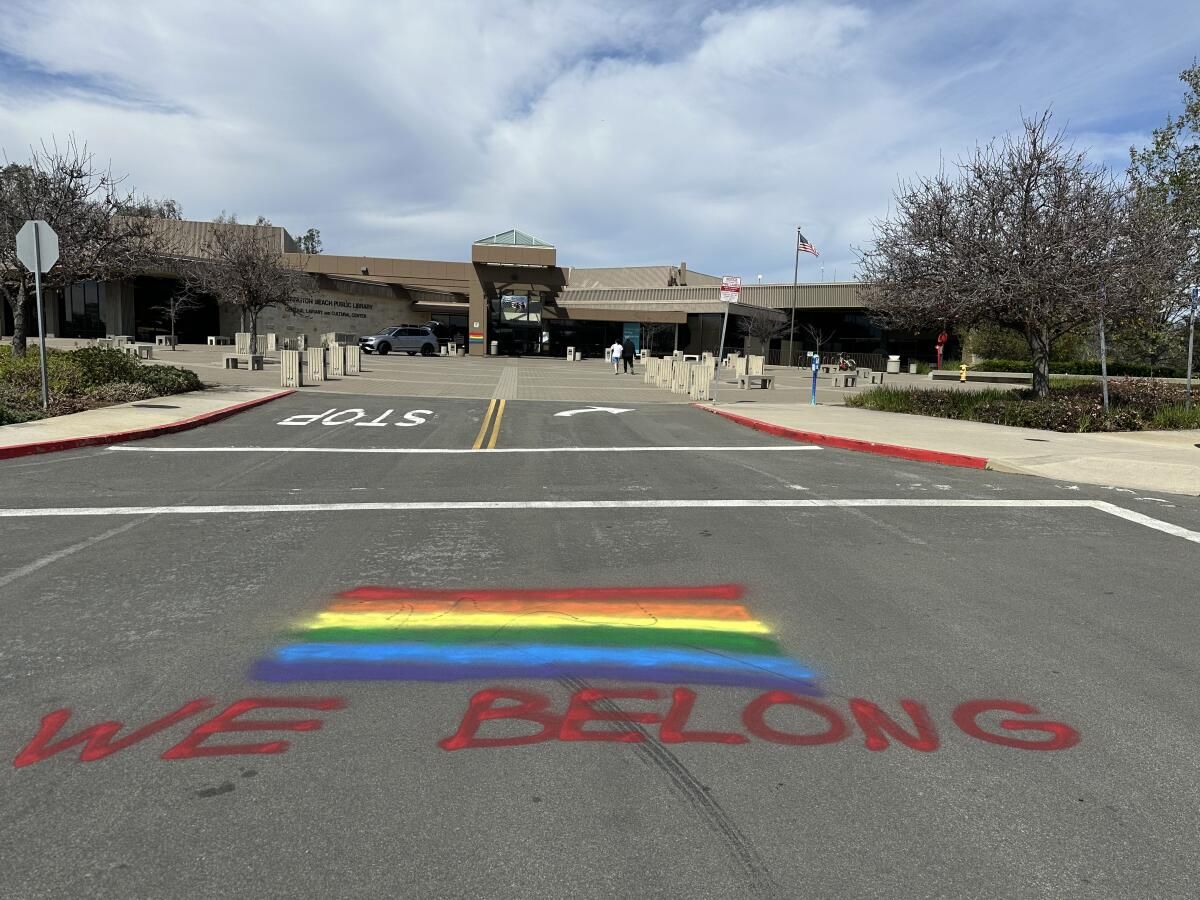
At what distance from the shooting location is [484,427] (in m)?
16.3

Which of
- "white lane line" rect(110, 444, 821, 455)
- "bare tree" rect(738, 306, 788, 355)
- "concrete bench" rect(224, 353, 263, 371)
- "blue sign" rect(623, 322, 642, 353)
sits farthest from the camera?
"blue sign" rect(623, 322, 642, 353)

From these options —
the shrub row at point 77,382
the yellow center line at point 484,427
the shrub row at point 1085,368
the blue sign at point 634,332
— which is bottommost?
the yellow center line at point 484,427

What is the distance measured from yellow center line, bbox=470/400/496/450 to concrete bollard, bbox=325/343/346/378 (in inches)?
456

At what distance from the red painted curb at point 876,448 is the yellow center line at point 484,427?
567 centimetres

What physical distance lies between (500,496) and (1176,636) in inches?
246

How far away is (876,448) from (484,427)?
7.25 meters

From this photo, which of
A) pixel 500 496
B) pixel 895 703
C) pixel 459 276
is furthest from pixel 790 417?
pixel 459 276

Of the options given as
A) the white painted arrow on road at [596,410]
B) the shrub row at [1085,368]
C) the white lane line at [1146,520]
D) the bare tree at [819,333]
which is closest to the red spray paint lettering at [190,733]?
the white lane line at [1146,520]

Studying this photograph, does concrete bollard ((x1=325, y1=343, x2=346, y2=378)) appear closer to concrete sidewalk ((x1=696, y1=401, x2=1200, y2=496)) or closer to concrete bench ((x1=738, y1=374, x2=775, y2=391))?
concrete bench ((x1=738, y1=374, x2=775, y2=391))

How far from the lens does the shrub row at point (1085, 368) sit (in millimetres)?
36281

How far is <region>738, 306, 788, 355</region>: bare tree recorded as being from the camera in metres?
59.3

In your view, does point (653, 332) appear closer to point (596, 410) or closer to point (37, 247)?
point (596, 410)

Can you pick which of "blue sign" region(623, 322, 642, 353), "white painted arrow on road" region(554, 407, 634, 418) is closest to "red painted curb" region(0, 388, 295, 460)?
"white painted arrow on road" region(554, 407, 634, 418)

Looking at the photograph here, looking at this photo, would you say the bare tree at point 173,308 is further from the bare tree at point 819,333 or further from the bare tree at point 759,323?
the bare tree at point 819,333
